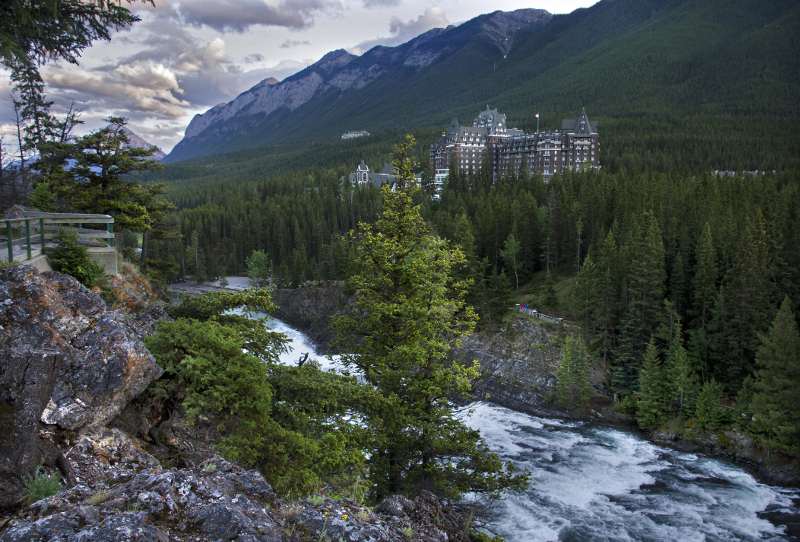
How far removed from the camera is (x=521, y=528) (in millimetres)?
22438

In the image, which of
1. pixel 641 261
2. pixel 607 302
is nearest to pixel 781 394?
pixel 641 261

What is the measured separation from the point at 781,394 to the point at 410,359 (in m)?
33.0

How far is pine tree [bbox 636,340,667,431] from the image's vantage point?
128 ft

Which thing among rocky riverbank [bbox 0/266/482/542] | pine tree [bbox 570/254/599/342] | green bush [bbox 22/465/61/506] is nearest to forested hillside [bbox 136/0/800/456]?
pine tree [bbox 570/254/599/342]

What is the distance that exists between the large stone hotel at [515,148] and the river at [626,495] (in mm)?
91855

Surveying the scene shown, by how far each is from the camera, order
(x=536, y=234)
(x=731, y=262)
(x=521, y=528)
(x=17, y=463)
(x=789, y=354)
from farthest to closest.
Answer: (x=536, y=234) → (x=731, y=262) → (x=789, y=354) → (x=521, y=528) → (x=17, y=463)

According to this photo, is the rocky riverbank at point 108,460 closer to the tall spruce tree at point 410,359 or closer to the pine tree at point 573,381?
the tall spruce tree at point 410,359

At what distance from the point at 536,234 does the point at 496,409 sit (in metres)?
39.4

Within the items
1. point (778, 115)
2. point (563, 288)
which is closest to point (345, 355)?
point (563, 288)

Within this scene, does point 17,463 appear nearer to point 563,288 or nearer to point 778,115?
point 563,288

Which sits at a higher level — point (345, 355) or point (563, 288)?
point (345, 355)

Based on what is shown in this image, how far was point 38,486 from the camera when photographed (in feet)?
19.0

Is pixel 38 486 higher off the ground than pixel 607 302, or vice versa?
pixel 38 486

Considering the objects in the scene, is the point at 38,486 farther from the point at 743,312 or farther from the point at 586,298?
the point at 586,298
